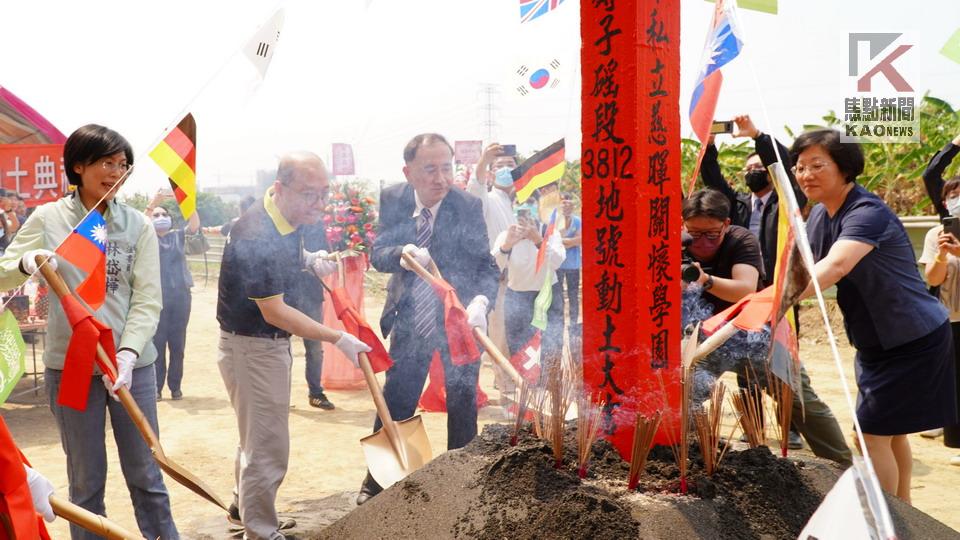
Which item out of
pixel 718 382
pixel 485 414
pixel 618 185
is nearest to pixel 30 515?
pixel 618 185

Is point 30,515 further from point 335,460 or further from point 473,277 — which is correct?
point 335,460

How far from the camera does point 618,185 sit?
8.85 ft

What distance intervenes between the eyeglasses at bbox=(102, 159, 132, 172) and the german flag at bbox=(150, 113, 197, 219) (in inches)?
5.7

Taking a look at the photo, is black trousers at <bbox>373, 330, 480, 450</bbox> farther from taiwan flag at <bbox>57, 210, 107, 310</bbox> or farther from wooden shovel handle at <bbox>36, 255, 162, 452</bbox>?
taiwan flag at <bbox>57, 210, 107, 310</bbox>

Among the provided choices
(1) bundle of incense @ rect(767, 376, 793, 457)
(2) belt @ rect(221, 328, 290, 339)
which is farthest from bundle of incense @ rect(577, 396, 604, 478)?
(2) belt @ rect(221, 328, 290, 339)

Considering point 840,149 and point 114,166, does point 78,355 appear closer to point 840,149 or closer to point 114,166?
point 114,166

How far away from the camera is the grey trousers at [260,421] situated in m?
3.52

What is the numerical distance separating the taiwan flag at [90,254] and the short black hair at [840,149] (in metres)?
2.87

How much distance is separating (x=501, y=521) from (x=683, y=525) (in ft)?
1.85

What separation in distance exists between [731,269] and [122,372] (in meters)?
3.10

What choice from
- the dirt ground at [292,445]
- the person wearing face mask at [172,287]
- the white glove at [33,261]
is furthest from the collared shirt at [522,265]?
the white glove at [33,261]

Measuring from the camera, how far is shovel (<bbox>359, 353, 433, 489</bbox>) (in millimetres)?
3773

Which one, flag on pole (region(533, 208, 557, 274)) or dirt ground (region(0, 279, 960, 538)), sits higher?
flag on pole (region(533, 208, 557, 274))

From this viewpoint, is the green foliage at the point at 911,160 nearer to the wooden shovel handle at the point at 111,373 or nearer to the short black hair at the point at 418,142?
the short black hair at the point at 418,142
